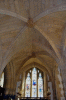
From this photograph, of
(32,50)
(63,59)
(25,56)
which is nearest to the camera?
(63,59)

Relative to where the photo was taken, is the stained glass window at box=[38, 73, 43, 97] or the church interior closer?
the church interior

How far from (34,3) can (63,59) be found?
6002 mm

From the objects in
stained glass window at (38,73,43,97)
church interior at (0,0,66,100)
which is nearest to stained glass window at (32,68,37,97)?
church interior at (0,0,66,100)

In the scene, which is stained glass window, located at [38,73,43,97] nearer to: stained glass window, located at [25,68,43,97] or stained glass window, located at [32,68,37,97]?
stained glass window, located at [25,68,43,97]

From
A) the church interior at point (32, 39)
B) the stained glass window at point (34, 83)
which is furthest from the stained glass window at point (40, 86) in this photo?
the stained glass window at point (34, 83)

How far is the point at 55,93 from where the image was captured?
15203 mm

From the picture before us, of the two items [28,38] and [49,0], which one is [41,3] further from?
[28,38]

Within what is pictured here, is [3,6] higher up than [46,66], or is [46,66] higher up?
[3,6]

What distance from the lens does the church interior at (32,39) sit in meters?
9.06

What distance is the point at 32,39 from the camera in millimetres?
13148

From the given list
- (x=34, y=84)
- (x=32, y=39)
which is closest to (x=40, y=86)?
(x=34, y=84)

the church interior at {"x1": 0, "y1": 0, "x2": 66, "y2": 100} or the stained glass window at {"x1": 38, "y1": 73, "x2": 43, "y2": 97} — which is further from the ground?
the church interior at {"x1": 0, "y1": 0, "x2": 66, "y2": 100}

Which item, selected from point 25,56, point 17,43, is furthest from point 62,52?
point 25,56

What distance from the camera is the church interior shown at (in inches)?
357
